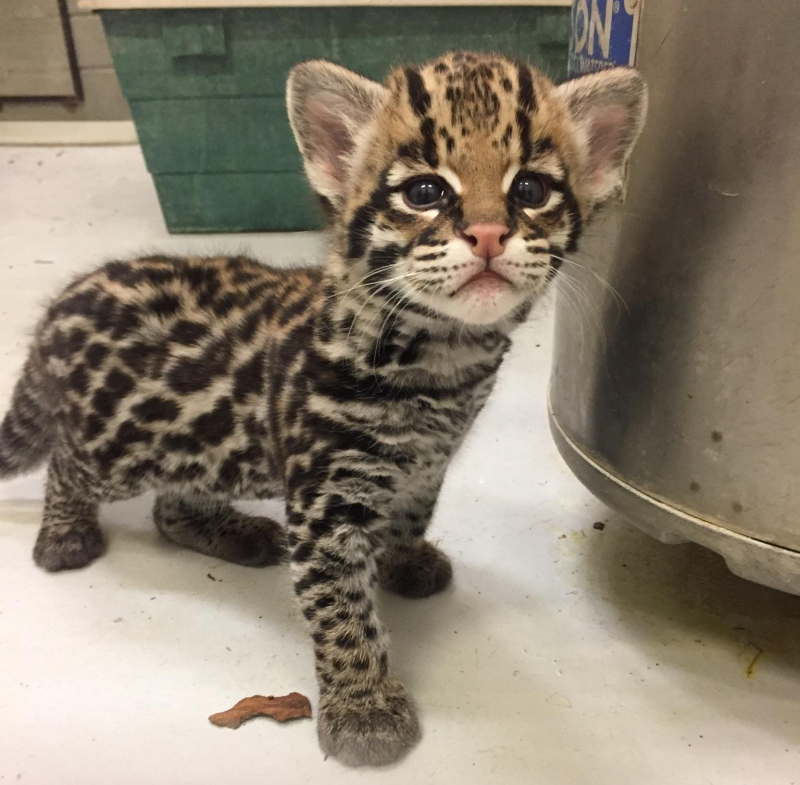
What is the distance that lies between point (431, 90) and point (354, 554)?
67 centimetres

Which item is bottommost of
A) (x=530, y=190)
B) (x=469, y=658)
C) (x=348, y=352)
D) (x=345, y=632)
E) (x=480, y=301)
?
(x=469, y=658)

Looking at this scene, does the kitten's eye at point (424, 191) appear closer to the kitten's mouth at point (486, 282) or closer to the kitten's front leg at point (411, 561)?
the kitten's mouth at point (486, 282)

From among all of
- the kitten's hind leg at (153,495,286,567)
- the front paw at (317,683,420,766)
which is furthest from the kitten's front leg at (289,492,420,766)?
the kitten's hind leg at (153,495,286,567)

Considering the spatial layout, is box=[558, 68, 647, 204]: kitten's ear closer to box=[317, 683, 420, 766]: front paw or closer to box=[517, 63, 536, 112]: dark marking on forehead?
box=[517, 63, 536, 112]: dark marking on forehead

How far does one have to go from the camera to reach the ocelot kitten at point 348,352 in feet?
3.26

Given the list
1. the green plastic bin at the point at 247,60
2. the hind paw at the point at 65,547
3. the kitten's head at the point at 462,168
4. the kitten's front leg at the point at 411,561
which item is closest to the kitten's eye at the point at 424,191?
the kitten's head at the point at 462,168

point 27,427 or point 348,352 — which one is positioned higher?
point 348,352

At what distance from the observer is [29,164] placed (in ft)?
12.2

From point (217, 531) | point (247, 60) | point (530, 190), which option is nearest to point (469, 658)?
point (217, 531)

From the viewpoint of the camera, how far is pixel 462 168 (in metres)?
0.97

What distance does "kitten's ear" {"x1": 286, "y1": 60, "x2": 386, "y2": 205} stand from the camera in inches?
42.1

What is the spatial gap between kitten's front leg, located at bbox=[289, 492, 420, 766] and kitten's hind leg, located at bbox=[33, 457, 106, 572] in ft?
1.88

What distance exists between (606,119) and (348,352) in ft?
1.66

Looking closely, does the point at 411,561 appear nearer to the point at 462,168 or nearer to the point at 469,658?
the point at 469,658
